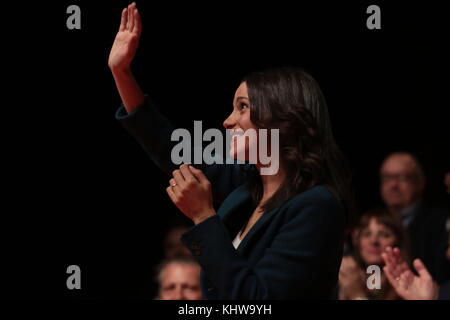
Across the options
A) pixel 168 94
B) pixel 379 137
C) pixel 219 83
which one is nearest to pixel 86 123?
pixel 168 94

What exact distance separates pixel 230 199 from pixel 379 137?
2.62 m

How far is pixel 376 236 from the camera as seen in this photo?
3223 millimetres

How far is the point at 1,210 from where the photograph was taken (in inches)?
131

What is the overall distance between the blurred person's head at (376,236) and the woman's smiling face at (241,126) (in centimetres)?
175

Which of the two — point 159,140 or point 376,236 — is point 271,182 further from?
point 376,236

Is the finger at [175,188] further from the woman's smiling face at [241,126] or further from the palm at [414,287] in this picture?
the palm at [414,287]

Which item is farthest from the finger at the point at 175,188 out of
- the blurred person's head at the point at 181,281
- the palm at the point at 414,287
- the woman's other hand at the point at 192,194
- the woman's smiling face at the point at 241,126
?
the blurred person's head at the point at 181,281

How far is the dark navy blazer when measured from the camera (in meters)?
1.38

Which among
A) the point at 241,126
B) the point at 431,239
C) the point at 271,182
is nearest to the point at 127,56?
the point at 241,126

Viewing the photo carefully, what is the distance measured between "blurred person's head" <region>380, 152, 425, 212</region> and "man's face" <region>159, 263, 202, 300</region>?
1.39 m

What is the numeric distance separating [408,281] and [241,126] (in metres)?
1.14

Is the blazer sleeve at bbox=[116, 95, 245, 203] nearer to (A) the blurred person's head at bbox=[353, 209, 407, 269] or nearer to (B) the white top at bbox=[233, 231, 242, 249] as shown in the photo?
(B) the white top at bbox=[233, 231, 242, 249]

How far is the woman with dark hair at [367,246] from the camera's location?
117 inches
